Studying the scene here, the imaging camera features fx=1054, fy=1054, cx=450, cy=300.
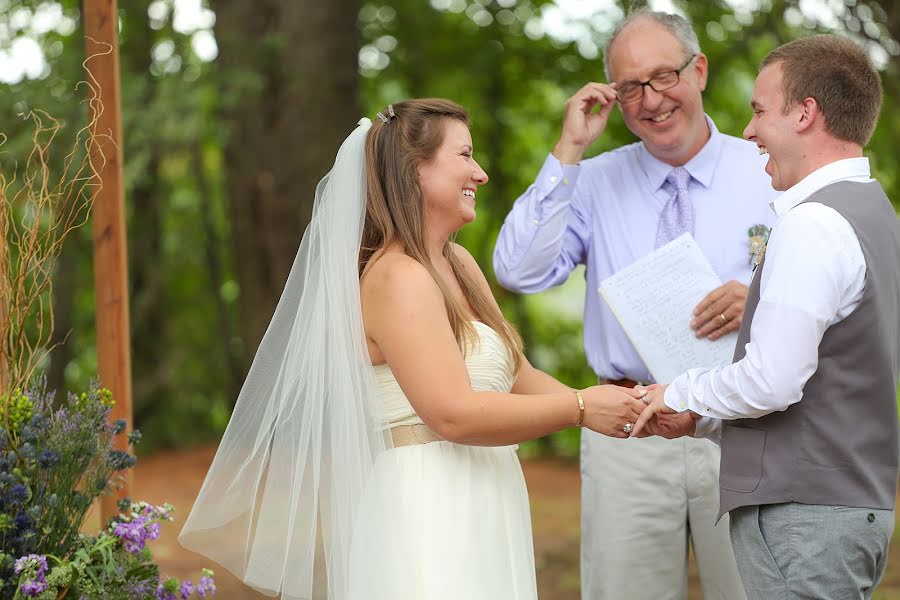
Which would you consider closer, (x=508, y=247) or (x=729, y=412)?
(x=729, y=412)

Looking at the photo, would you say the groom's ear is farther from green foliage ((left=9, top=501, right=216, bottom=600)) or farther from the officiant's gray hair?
green foliage ((left=9, top=501, right=216, bottom=600))

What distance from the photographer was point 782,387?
2.27 m

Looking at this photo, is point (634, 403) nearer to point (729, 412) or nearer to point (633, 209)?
point (729, 412)

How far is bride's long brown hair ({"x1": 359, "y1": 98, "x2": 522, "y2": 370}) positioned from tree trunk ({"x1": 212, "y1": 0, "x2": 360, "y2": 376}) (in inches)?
189

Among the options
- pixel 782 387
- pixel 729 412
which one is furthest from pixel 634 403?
pixel 782 387

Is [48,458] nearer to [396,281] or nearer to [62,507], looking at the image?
[62,507]

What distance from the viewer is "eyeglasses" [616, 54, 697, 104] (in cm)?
334

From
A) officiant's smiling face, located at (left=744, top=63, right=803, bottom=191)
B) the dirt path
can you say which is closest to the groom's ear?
officiant's smiling face, located at (left=744, top=63, right=803, bottom=191)

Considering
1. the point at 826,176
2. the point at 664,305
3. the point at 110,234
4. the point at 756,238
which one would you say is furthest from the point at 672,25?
the point at 110,234

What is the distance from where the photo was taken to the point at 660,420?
2818 millimetres

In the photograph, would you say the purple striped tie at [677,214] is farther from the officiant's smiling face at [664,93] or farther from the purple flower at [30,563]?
the purple flower at [30,563]

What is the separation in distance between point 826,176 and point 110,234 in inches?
87.6

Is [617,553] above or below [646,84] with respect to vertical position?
below

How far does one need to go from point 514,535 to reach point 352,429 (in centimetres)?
53
